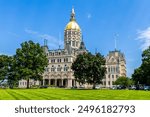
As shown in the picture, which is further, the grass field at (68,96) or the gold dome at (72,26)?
the gold dome at (72,26)

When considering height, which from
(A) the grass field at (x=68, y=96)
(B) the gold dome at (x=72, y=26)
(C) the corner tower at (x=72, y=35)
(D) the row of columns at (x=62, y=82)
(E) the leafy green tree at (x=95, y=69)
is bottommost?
(A) the grass field at (x=68, y=96)

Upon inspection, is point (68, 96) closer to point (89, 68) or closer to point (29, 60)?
point (89, 68)

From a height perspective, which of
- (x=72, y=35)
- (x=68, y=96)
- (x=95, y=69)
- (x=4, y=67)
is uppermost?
(x=72, y=35)

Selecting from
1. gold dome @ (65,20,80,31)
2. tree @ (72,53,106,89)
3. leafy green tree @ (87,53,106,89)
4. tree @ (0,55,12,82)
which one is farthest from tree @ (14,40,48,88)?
gold dome @ (65,20,80,31)

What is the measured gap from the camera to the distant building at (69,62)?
113 meters

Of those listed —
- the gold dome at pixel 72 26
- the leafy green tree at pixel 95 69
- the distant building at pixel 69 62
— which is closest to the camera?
the leafy green tree at pixel 95 69

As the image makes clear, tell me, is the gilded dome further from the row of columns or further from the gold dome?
the row of columns

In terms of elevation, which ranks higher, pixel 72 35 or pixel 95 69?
pixel 72 35

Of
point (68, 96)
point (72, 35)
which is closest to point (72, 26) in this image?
point (72, 35)

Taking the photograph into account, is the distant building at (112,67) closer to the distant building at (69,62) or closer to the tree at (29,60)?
the distant building at (69,62)

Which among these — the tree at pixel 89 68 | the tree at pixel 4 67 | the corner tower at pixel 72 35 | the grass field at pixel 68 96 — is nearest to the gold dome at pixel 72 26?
the corner tower at pixel 72 35

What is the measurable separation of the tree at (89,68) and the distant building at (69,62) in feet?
137

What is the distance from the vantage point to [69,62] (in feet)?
370

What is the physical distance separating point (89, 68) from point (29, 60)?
12.6 meters
